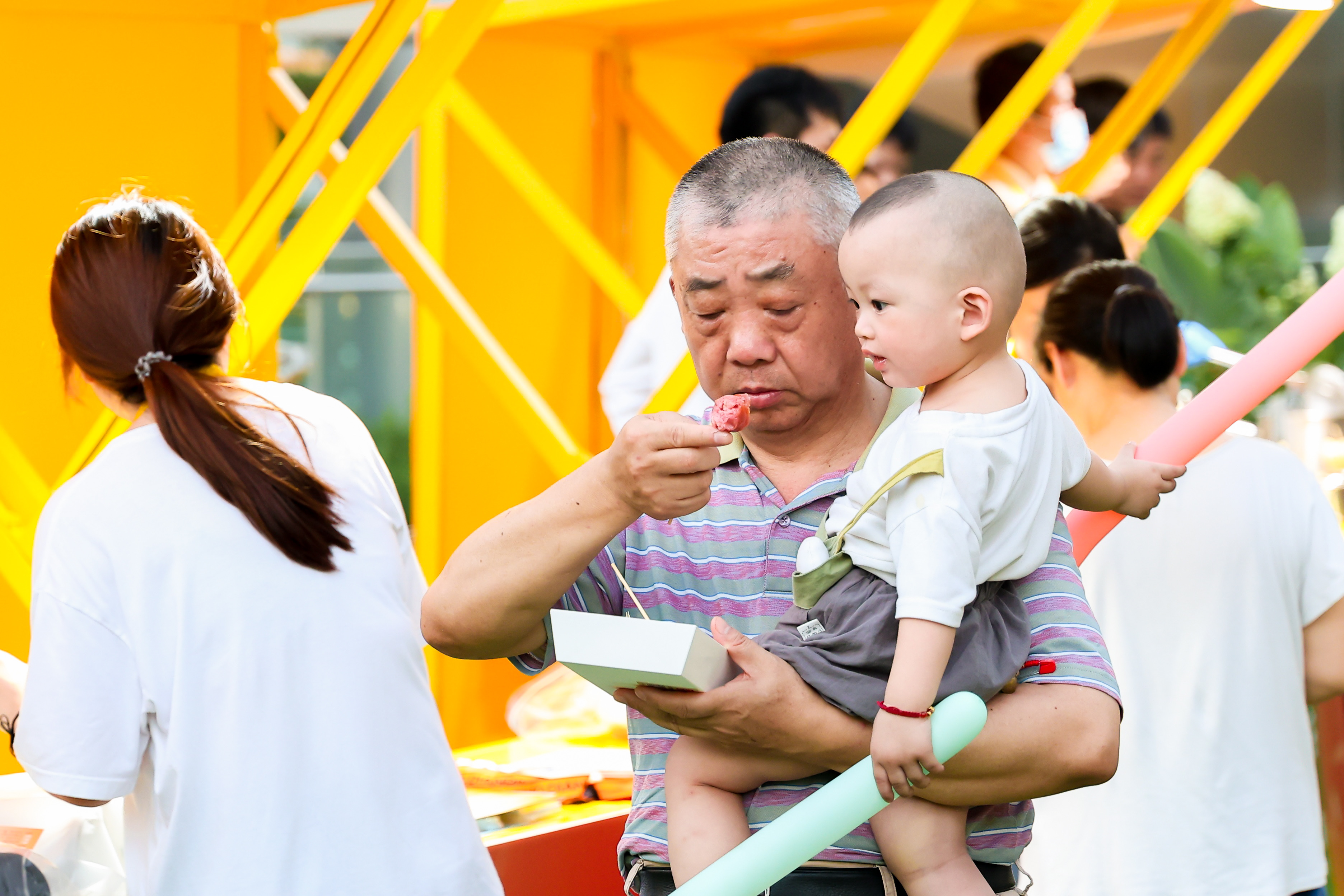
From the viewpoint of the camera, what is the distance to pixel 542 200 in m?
3.79

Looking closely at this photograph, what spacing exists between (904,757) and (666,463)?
1.12 feet

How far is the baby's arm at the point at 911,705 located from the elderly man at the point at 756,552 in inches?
2.8

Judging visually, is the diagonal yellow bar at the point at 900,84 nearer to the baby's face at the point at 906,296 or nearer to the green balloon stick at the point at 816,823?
the baby's face at the point at 906,296

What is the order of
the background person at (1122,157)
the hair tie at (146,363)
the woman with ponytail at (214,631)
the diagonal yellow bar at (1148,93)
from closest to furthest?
the woman with ponytail at (214,631) → the hair tie at (146,363) → the diagonal yellow bar at (1148,93) → the background person at (1122,157)

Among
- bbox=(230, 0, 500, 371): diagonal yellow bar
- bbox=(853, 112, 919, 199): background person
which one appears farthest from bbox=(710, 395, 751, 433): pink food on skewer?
bbox=(853, 112, 919, 199): background person

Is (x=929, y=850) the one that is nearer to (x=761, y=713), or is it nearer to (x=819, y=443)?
(x=761, y=713)

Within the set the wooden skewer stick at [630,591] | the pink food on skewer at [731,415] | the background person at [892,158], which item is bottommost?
the wooden skewer stick at [630,591]

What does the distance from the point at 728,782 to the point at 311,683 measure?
725 millimetres

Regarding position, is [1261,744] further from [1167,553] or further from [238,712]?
[238,712]

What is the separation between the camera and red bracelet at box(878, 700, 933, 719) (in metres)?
1.23

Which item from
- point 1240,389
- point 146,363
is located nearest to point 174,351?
point 146,363

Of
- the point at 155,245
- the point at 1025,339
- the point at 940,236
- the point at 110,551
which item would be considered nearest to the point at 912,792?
the point at 940,236

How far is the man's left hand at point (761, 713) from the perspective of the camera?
1250mm

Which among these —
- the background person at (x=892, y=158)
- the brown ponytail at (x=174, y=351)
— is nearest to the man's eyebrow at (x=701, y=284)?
the brown ponytail at (x=174, y=351)
